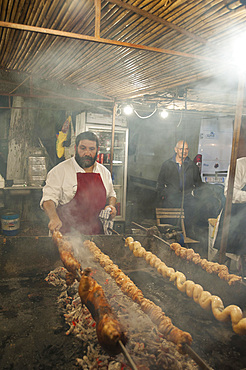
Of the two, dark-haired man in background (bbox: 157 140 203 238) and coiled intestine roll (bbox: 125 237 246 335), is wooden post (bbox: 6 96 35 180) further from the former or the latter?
coiled intestine roll (bbox: 125 237 246 335)

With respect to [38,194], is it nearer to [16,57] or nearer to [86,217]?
[86,217]

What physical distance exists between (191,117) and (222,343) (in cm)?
1012

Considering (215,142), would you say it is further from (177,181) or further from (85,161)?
(85,161)

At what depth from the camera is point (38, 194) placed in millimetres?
9250

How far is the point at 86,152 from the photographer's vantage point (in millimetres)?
4855

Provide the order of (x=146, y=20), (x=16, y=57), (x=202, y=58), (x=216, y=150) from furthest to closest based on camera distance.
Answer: (x=216, y=150) → (x=16, y=57) → (x=202, y=58) → (x=146, y=20)

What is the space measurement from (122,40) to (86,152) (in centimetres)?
208

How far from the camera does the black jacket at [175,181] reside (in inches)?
328

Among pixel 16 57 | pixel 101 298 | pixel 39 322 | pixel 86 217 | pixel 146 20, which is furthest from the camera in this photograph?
pixel 86 217

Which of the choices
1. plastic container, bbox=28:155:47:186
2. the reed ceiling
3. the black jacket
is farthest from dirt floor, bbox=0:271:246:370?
plastic container, bbox=28:155:47:186

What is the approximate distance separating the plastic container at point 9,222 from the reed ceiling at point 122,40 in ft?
15.7

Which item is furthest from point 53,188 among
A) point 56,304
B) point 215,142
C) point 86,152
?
point 215,142

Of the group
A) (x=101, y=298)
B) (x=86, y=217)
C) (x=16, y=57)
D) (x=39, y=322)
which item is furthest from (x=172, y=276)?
(x=16, y=57)

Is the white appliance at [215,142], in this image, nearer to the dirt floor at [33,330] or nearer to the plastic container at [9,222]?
the plastic container at [9,222]
